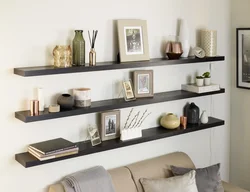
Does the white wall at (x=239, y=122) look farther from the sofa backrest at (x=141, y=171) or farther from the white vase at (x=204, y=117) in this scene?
the sofa backrest at (x=141, y=171)

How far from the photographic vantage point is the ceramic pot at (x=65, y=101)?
2684 mm

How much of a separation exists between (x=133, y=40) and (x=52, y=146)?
105 cm

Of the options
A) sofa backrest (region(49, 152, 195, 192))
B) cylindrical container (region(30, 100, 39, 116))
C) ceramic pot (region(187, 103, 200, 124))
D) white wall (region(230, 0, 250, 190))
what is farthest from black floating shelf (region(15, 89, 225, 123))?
sofa backrest (region(49, 152, 195, 192))

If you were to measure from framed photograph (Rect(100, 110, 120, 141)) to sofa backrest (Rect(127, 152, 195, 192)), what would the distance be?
1.05 ft

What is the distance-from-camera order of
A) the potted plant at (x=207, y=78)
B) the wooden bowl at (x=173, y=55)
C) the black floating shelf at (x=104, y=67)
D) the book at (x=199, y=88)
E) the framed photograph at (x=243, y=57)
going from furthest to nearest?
the framed photograph at (x=243, y=57) < the potted plant at (x=207, y=78) < the book at (x=199, y=88) < the wooden bowl at (x=173, y=55) < the black floating shelf at (x=104, y=67)

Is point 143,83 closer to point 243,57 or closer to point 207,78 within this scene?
point 207,78

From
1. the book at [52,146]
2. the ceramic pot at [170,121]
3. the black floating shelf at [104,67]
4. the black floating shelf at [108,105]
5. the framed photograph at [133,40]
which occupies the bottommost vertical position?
the book at [52,146]

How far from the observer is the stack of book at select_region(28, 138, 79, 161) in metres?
2.57

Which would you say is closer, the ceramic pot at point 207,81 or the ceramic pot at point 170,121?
the ceramic pot at point 170,121

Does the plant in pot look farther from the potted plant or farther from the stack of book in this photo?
the stack of book

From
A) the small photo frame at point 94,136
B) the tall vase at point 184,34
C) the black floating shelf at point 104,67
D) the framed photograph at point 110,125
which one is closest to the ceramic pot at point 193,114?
the black floating shelf at point 104,67

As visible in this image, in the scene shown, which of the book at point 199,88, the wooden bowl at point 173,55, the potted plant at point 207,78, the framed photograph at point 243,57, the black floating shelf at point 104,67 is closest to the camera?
the black floating shelf at point 104,67

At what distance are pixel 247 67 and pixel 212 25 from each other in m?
0.52

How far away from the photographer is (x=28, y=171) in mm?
2729
